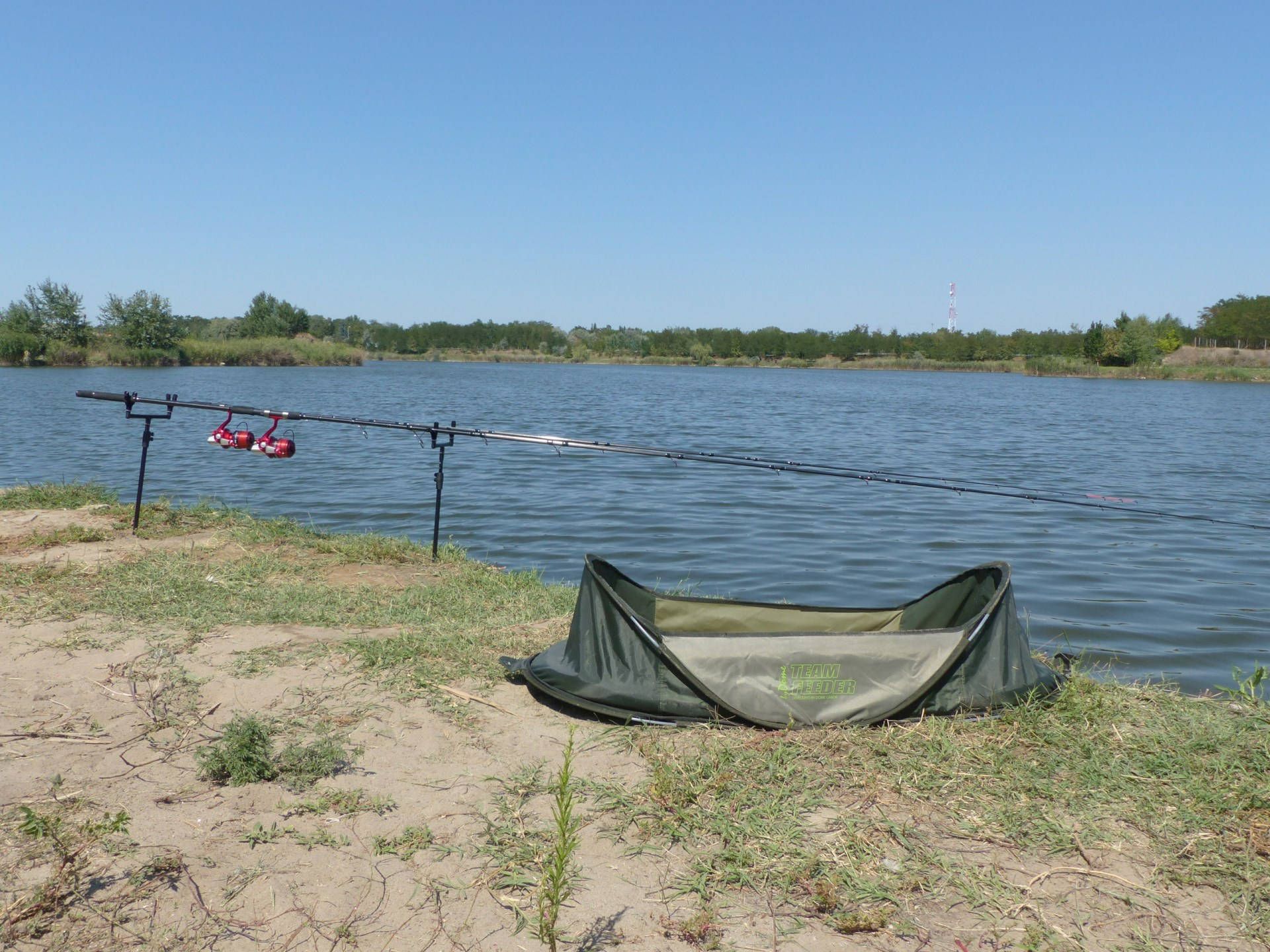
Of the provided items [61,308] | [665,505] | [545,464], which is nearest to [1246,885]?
[665,505]

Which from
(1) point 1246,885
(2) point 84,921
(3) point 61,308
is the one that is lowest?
(2) point 84,921

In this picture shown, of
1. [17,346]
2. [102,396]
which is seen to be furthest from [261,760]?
[17,346]

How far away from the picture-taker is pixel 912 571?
10.5m

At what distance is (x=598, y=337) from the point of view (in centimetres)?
13825

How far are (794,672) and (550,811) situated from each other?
130cm

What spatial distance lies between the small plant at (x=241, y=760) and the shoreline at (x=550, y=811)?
0.02 m

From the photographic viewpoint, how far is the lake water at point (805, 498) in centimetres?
952

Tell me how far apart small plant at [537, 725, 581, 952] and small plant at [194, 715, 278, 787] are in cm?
112

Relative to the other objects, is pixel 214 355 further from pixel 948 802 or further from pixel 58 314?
pixel 948 802

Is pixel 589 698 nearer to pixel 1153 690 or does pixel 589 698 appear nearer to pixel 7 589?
pixel 1153 690

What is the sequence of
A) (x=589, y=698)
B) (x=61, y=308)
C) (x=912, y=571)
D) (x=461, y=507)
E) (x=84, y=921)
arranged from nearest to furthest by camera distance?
(x=84, y=921) < (x=589, y=698) < (x=912, y=571) < (x=461, y=507) < (x=61, y=308)

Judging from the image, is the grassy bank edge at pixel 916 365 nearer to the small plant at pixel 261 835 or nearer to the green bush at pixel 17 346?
the green bush at pixel 17 346

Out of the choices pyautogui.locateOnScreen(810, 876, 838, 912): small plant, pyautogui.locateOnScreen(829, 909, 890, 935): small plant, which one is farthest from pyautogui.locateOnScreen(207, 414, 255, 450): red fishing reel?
pyautogui.locateOnScreen(829, 909, 890, 935): small plant

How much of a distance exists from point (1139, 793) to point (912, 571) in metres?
6.79
